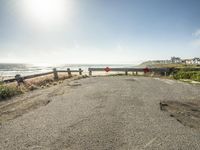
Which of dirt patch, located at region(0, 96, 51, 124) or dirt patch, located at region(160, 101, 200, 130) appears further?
dirt patch, located at region(0, 96, 51, 124)

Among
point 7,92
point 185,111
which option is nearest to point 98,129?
point 185,111

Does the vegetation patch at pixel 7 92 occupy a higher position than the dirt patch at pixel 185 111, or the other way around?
the vegetation patch at pixel 7 92

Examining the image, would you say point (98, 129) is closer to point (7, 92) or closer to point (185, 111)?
point (185, 111)

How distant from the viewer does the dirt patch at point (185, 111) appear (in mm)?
7121

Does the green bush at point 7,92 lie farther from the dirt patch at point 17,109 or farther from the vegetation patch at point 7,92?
the dirt patch at point 17,109

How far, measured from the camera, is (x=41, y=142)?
5578 mm

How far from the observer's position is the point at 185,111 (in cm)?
849

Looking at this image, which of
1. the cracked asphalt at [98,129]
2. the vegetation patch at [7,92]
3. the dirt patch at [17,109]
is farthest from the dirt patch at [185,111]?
the vegetation patch at [7,92]

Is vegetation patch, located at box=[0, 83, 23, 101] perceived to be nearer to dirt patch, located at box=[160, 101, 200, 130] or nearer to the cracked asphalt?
the cracked asphalt

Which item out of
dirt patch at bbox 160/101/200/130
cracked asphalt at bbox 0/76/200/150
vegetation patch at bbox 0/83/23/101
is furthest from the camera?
vegetation patch at bbox 0/83/23/101

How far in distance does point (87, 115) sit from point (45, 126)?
5.60ft

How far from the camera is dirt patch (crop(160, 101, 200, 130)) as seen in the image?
7.12m

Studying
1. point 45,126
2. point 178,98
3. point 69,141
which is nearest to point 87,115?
point 45,126

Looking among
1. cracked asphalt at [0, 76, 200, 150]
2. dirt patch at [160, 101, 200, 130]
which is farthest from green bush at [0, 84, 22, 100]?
dirt patch at [160, 101, 200, 130]
